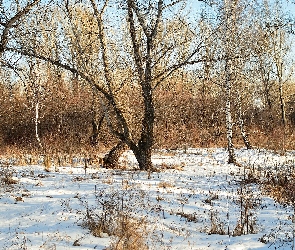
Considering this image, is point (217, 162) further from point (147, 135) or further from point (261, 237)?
point (261, 237)

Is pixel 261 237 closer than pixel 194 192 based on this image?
Yes

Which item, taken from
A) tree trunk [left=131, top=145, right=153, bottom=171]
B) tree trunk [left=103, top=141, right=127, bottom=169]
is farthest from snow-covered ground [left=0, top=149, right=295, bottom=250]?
tree trunk [left=103, top=141, right=127, bottom=169]

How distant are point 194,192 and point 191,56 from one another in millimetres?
4063

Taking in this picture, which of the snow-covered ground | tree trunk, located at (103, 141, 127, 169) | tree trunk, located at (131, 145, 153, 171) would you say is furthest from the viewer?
tree trunk, located at (103, 141, 127, 169)

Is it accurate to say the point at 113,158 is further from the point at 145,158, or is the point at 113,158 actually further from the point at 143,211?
the point at 143,211

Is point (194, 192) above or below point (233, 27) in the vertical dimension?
below

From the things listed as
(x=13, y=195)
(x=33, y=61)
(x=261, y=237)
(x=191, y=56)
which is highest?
(x=33, y=61)

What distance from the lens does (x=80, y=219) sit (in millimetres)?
5633

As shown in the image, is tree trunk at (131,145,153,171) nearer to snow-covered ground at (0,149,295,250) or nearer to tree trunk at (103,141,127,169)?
snow-covered ground at (0,149,295,250)

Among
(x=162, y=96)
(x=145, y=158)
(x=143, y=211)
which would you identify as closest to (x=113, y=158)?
(x=145, y=158)

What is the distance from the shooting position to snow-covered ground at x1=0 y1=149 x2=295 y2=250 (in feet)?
16.6

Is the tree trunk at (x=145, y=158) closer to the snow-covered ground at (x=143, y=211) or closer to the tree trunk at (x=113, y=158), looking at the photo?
the snow-covered ground at (x=143, y=211)

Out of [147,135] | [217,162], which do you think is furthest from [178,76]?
[147,135]

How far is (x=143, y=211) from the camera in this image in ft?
20.7
